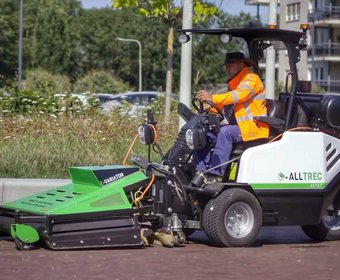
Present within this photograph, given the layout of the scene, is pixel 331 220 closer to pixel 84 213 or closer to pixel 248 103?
pixel 248 103

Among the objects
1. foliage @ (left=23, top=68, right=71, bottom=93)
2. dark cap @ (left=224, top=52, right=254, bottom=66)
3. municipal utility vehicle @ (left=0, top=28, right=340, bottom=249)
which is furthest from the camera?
foliage @ (left=23, top=68, right=71, bottom=93)

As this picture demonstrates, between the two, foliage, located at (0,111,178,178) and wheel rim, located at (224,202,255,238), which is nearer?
wheel rim, located at (224,202,255,238)

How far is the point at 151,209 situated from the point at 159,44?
5691 cm

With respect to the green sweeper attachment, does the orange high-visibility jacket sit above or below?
above

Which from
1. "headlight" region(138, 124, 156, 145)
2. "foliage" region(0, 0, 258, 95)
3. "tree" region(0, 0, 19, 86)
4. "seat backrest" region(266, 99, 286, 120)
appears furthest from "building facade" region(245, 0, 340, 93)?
"headlight" region(138, 124, 156, 145)

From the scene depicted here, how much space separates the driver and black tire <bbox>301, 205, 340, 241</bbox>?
1.22m

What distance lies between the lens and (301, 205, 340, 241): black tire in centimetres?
1073

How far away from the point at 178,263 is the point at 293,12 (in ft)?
218

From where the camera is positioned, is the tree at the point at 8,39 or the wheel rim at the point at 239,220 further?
the tree at the point at 8,39

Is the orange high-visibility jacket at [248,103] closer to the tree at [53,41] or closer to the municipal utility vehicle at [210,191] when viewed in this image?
the municipal utility vehicle at [210,191]

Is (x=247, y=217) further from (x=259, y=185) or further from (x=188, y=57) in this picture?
(x=188, y=57)

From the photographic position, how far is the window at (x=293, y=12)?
73.4 m

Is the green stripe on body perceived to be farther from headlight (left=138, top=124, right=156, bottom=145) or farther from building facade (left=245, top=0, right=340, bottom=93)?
building facade (left=245, top=0, right=340, bottom=93)

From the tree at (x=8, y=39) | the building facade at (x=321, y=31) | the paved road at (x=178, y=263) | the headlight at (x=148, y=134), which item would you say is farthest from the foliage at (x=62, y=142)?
the building facade at (x=321, y=31)
